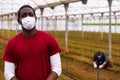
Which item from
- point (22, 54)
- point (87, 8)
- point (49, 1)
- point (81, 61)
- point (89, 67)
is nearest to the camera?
point (22, 54)

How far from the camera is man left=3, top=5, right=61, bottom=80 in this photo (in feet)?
11.5

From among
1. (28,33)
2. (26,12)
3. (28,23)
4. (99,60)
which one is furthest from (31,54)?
(99,60)

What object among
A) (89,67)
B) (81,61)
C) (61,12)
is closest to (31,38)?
(89,67)

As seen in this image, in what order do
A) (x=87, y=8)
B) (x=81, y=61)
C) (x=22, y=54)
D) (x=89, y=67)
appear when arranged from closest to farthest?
(x=22, y=54), (x=89, y=67), (x=81, y=61), (x=87, y=8)

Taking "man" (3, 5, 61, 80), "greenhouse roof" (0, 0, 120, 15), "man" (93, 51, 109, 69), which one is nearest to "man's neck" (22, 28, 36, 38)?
"man" (3, 5, 61, 80)

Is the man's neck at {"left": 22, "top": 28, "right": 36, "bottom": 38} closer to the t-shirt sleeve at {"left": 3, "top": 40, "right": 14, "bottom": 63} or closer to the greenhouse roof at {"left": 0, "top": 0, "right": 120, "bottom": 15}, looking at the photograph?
the t-shirt sleeve at {"left": 3, "top": 40, "right": 14, "bottom": 63}

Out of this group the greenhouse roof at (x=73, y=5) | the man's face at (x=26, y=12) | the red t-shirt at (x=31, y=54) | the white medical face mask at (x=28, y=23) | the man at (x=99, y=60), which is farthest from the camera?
the greenhouse roof at (x=73, y=5)

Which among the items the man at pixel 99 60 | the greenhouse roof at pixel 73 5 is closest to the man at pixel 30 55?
the man at pixel 99 60

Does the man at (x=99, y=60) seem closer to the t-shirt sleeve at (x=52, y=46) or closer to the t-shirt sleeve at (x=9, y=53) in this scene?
the t-shirt sleeve at (x=52, y=46)

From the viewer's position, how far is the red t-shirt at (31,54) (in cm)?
350

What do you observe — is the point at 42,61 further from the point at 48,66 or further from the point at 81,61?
the point at 81,61

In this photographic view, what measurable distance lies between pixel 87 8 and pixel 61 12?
518 centimetres

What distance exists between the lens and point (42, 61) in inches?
140

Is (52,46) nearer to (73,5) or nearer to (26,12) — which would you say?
(26,12)
